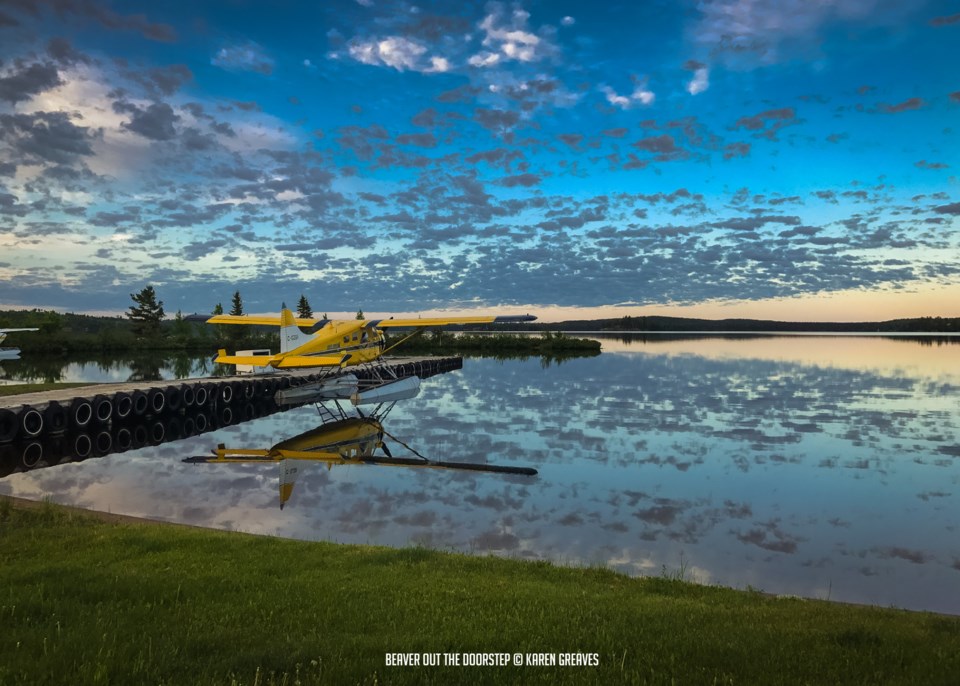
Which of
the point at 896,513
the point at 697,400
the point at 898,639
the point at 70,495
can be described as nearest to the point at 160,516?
the point at 70,495

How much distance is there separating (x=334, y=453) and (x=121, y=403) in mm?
8966

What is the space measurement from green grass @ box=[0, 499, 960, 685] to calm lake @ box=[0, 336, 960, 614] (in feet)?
5.66

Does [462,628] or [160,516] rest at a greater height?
[462,628]


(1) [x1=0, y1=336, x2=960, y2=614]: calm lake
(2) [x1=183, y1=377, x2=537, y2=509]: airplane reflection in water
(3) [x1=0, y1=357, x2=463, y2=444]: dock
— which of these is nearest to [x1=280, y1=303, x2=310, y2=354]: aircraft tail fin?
(3) [x1=0, y1=357, x2=463, y2=444]: dock

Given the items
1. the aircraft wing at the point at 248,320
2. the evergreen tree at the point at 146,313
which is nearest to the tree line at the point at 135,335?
the evergreen tree at the point at 146,313

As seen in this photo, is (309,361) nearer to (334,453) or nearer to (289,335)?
(289,335)

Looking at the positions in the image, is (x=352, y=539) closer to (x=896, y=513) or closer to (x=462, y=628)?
(x=462, y=628)

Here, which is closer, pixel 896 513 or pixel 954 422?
pixel 896 513

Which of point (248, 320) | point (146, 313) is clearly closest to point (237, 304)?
point (146, 313)

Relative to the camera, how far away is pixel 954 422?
1728cm

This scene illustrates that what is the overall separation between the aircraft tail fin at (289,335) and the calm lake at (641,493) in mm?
3949

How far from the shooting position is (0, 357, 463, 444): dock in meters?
15.2

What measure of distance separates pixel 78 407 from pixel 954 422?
25546mm

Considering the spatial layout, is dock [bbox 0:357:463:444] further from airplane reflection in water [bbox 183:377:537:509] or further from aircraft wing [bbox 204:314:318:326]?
airplane reflection in water [bbox 183:377:537:509]
